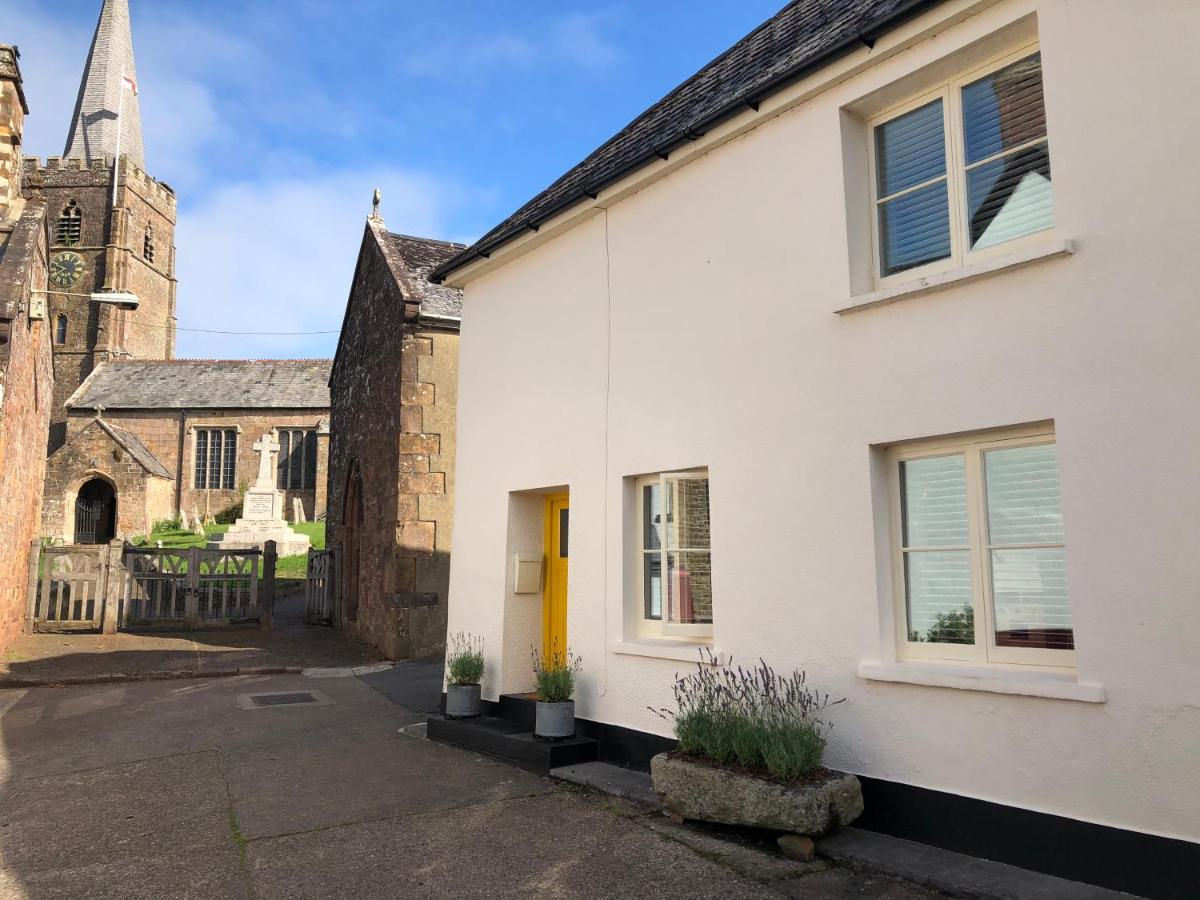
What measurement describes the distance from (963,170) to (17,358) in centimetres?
1371

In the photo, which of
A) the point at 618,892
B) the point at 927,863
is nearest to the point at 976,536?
the point at 927,863

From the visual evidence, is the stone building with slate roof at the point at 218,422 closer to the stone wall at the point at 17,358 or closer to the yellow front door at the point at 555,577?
the stone wall at the point at 17,358

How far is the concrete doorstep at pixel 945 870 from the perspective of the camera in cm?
405

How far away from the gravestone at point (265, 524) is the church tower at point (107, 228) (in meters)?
21.5

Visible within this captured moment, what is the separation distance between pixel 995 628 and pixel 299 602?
22.4 m

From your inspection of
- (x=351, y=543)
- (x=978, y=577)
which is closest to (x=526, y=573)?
(x=978, y=577)

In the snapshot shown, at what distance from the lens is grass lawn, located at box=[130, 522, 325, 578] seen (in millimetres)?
27766

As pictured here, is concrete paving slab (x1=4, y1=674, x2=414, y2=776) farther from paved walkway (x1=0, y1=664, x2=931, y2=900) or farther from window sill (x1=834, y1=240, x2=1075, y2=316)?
window sill (x1=834, y1=240, x2=1075, y2=316)

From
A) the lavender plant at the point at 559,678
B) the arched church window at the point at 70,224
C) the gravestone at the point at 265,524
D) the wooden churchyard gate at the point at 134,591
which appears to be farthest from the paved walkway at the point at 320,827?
the arched church window at the point at 70,224

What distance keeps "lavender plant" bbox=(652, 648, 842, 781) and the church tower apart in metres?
53.4

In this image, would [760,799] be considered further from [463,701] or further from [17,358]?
[17,358]

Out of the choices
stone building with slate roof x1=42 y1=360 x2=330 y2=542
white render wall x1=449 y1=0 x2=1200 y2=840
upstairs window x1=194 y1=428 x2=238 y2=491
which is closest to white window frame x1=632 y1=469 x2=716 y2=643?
white render wall x1=449 y1=0 x2=1200 y2=840

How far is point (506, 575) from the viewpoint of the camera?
845cm

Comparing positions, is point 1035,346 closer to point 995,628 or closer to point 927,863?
point 995,628
